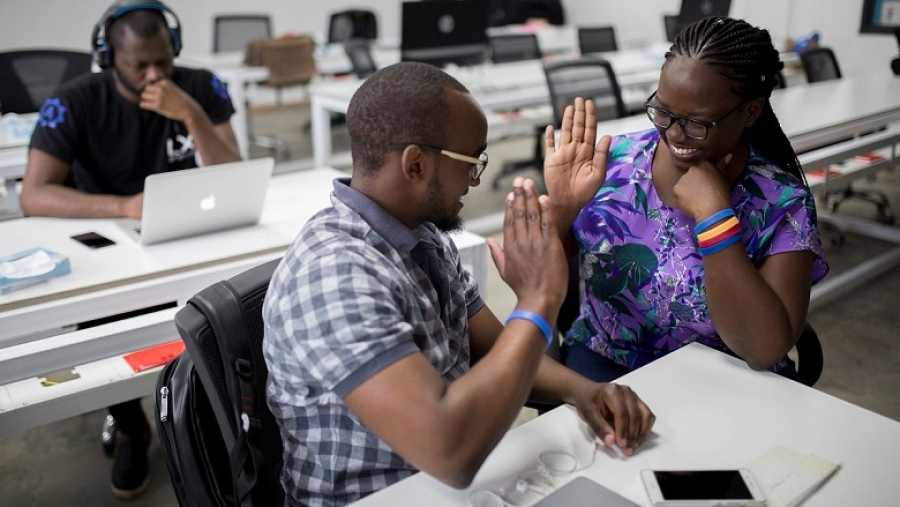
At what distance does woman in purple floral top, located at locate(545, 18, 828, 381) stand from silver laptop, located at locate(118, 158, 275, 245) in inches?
29.8

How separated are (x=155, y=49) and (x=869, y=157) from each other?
121 inches

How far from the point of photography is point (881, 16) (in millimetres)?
3625

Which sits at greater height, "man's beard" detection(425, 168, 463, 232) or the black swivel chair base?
"man's beard" detection(425, 168, 463, 232)

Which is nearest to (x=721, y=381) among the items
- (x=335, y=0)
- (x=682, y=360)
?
(x=682, y=360)

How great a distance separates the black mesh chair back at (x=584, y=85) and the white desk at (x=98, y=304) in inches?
60.1

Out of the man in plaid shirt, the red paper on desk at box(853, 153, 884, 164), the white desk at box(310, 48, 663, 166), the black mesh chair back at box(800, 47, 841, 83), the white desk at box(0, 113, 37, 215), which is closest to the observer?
the man in plaid shirt

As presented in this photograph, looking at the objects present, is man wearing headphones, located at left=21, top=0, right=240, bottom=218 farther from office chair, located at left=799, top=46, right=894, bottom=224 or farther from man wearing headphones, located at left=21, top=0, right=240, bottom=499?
office chair, located at left=799, top=46, right=894, bottom=224

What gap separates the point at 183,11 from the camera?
7293 mm

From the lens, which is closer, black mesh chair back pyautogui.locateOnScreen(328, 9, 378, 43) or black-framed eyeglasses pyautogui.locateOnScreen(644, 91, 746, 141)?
black-framed eyeglasses pyautogui.locateOnScreen(644, 91, 746, 141)

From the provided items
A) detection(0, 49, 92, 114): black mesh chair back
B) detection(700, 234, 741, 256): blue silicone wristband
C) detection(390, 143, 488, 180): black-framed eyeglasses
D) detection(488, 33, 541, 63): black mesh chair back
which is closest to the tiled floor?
detection(700, 234, 741, 256): blue silicone wristband

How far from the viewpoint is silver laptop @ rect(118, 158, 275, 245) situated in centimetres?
167

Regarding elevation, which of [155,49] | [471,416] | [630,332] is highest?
[155,49]

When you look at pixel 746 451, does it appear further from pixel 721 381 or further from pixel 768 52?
pixel 768 52

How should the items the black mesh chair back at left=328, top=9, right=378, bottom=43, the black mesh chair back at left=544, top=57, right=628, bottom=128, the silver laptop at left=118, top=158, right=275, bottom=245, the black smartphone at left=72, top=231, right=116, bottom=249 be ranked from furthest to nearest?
the black mesh chair back at left=328, top=9, right=378, bottom=43
the black mesh chair back at left=544, top=57, right=628, bottom=128
the black smartphone at left=72, top=231, right=116, bottom=249
the silver laptop at left=118, top=158, right=275, bottom=245
